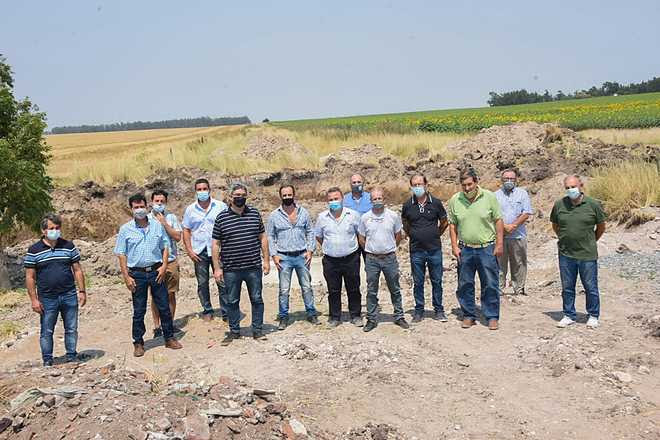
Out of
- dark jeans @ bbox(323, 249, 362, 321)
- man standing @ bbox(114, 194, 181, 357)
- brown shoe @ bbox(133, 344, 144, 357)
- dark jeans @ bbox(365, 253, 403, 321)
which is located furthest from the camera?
dark jeans @ bbox(323, 249, 362, 321)

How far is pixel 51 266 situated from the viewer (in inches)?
259

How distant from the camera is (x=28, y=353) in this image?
772 cm

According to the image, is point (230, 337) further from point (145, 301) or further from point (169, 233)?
point (169, 233)

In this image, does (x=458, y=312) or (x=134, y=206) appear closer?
(x=134, y=206)

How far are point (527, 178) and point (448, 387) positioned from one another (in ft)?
→ 41.9

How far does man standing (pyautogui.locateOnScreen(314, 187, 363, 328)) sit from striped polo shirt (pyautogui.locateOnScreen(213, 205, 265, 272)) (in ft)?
2.89

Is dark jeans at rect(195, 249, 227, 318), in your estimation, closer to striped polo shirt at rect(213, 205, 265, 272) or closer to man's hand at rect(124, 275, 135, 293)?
striped polo shirt at rect(213, 205, 265, 272)

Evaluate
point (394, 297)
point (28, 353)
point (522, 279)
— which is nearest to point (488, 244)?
point (394, 297)

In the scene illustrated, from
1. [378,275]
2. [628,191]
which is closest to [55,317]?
[378,275]

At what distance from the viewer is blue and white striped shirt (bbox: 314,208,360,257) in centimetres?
743

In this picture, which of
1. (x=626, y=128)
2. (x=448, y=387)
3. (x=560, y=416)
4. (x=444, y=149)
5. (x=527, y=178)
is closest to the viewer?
(x=560, y=416)

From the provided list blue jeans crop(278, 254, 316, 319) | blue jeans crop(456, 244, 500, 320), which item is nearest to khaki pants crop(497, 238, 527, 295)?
blue jeans crop(456, 244, 500, 320)

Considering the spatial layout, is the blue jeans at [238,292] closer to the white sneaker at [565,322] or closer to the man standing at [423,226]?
the man standing at [423,226]

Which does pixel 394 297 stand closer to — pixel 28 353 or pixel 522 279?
pixel 522 279
